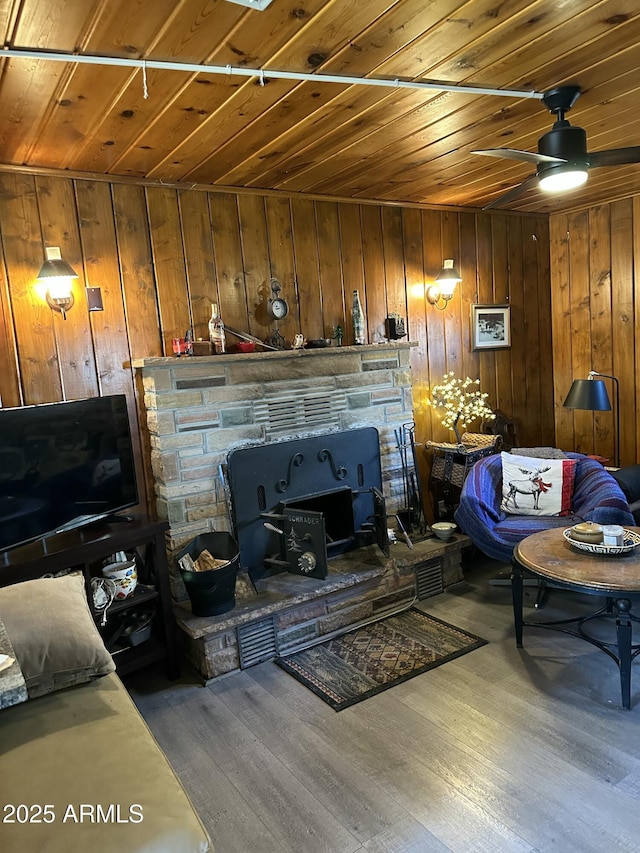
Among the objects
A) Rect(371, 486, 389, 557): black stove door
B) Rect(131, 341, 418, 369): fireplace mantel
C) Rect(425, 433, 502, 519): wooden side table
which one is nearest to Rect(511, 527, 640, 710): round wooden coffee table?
Rect(371, 486, 389, 557): black stove door

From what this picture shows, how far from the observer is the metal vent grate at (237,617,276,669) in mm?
2953

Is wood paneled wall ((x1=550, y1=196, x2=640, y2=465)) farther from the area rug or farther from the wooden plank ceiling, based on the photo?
the area rug

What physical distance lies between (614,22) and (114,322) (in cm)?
245

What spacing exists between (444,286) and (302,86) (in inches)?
91.1

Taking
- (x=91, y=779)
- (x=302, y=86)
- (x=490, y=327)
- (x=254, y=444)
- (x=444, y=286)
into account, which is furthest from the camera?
(x=490, y=327)

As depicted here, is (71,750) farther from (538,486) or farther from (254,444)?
(538,486)

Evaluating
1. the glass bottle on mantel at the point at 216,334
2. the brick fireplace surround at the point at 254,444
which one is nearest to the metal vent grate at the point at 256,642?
the brick fireplace surround at the point at 254,444

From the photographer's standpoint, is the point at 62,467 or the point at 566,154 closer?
the point at 566,154

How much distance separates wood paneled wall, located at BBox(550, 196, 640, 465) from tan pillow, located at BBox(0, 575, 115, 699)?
413 centimetres

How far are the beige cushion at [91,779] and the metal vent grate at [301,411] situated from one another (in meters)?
1.85

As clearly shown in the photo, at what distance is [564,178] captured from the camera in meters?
2.37

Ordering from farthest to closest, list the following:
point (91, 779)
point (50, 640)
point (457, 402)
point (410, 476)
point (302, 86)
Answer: point (457, 402) → point (410, 476) → point (302, 86) → point (50, 640) → point (91, 779)

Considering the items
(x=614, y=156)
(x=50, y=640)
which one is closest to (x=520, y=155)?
(x=614, y=156)

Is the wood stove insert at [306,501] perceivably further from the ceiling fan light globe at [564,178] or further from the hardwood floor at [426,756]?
the ceiling fan light globe at [564,178]
